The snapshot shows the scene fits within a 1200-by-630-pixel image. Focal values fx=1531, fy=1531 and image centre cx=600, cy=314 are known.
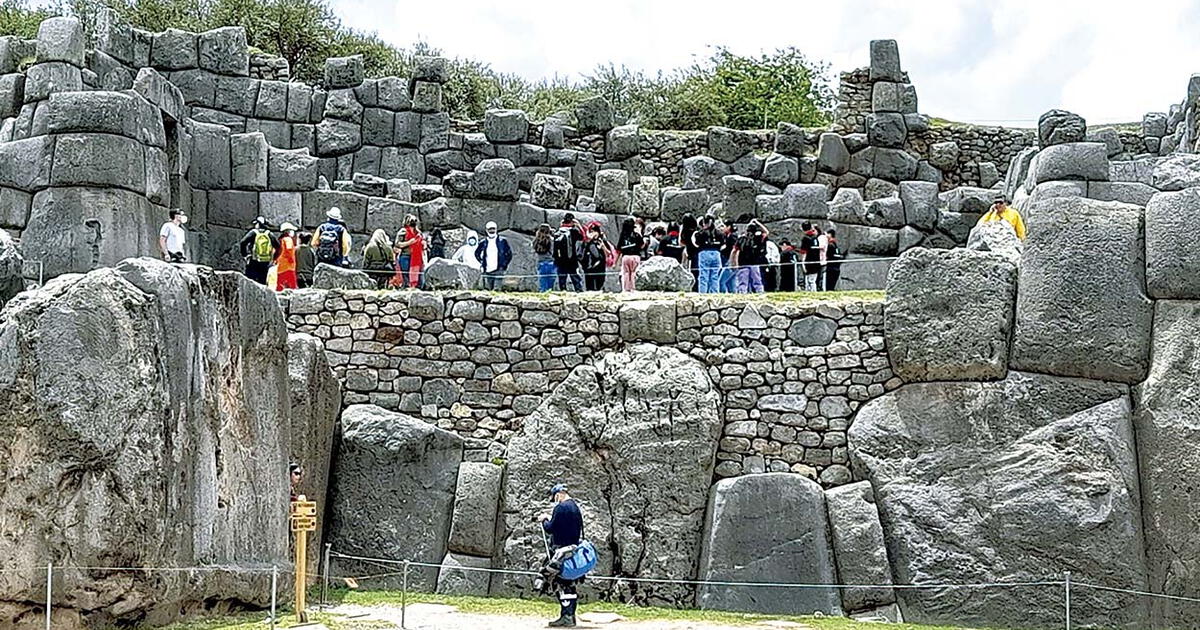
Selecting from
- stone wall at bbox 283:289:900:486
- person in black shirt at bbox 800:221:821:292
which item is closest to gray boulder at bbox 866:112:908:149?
person in black shirt at bbox 800:221:821:292

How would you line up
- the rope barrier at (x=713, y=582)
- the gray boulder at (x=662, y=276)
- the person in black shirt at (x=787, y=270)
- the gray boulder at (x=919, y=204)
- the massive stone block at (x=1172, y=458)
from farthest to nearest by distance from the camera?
the gray boulder at (x=919, y=204) → the person in black shirt at (x=787, y=270) → the gray boulder at (x=662, y=276) → the rope barrier at (x=713, y=582) → the massive stone block at (x=1172, y=458)

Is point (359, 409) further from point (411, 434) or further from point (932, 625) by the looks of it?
point (932, 625)

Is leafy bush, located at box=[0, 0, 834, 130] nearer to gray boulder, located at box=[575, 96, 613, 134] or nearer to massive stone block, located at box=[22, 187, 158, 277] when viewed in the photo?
gray boulder, located at box=[575, 96, 613, 134]

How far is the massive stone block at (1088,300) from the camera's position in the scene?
639 inches

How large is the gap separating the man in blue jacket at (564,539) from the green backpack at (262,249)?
6734 mm

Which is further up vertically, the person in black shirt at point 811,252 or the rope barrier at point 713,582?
the person in black shirt at point 811,252

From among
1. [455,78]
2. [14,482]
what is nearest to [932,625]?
[14,482]

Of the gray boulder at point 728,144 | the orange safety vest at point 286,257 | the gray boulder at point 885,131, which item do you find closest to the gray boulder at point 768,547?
the orange safety vest at point 286,257

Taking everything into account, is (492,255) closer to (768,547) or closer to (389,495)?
(389,495)

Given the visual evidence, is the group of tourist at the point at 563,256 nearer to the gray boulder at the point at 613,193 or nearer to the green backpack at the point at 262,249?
the green backpack at the point at 262,249

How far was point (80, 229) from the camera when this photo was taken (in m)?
19.2

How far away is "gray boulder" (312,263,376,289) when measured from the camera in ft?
60.8

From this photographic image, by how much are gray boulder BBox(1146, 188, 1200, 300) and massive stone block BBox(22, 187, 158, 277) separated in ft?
39.9

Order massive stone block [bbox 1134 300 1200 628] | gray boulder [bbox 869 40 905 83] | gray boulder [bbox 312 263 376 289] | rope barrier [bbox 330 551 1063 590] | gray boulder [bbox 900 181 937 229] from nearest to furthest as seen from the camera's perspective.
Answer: massive stone block [bbox 1134 300 1200 628] < rope barrier [bbox 330 551 1063 590] < gray boulder [bbox 312 263 376 289] < gray boulder [bbox 900 181 937 229] < gray boulder [bbox 869 40 905 83]
